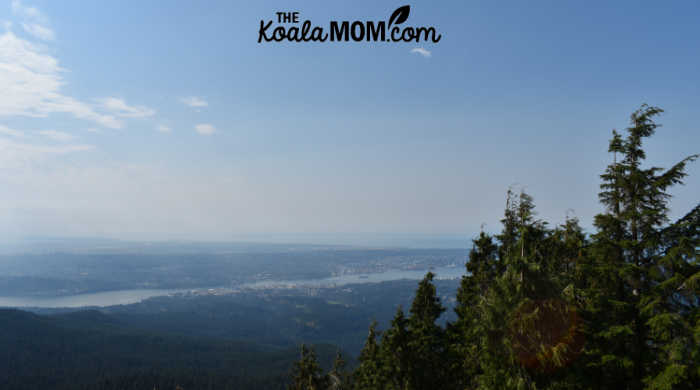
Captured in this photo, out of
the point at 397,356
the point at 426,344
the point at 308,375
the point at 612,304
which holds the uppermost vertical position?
the point at 612,304

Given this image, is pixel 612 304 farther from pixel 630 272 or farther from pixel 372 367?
pixel 372 367

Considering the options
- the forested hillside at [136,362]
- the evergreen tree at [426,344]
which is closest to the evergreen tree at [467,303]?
the evergreen tree at [426,344]

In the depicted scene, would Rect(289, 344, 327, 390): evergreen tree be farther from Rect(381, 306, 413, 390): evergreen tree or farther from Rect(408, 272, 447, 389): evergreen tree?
Rect(408, 272, 447, 389): evergreen tree

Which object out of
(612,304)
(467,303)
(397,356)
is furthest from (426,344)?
(612,304)

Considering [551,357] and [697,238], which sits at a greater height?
[697,238]

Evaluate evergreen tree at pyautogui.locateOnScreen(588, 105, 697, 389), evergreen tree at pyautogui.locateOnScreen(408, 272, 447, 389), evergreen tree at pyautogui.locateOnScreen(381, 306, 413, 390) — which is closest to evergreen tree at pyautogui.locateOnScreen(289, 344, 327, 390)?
evergreen tree at pyautogui.locateOnScreen(381, 306, 413, 390)

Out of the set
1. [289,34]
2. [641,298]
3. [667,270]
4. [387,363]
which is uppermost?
[289,34]

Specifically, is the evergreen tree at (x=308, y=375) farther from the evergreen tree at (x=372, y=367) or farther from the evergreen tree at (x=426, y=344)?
the evergreen tree at (x=426, y=344)

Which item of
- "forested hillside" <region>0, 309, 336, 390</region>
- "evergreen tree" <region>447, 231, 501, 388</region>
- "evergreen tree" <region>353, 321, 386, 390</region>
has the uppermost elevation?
"evergreen tree" <region>447, 231, 501, 388</region>

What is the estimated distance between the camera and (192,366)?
154m

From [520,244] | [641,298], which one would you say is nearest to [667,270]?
[641,298]

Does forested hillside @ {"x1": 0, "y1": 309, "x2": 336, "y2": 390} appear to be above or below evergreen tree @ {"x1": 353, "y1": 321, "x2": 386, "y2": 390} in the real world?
below

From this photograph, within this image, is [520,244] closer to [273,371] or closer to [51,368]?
[273,371]

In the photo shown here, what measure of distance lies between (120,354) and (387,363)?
648ft
